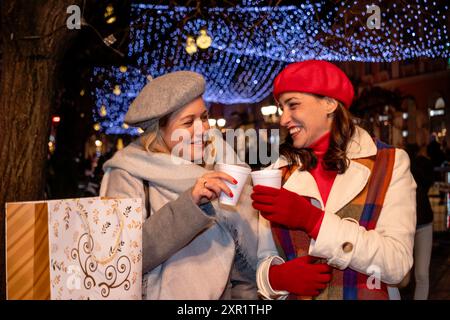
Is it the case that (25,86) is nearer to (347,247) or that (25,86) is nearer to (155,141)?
(155,141)

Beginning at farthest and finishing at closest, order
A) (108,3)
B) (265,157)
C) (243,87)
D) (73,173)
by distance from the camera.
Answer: (243,87)
(73,173)
(108,3)
(265,157)

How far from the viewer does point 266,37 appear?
6758 millimetres

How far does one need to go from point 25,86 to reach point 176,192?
1.67 metres

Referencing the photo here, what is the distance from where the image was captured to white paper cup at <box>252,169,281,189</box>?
7.92ft

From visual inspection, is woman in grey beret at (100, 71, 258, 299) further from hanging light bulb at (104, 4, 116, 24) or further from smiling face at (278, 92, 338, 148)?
hanging light bulb at (104, 4, 116, 24)

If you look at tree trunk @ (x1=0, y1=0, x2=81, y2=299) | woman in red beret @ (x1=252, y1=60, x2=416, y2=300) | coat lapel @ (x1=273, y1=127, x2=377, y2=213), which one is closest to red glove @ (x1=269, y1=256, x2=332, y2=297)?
woman in red beret @ (x1=252, y1=60, x2=416, y2=300)

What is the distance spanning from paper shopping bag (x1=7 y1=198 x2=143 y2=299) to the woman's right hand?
13.5 inches

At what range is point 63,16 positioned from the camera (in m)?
3.90

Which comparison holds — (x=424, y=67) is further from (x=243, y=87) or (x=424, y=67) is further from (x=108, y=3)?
(x=108, y=3)

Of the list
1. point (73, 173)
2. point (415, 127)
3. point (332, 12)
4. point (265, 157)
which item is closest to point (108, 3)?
point (332, 12)

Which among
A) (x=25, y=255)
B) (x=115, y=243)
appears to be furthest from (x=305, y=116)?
(x=25, y=255)

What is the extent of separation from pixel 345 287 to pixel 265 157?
4.23ft

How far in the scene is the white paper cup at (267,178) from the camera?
7.92 ft

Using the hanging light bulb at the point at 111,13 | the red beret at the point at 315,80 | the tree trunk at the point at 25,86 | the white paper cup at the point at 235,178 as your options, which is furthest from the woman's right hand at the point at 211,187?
the hanging light bulb at the point at 111,13
